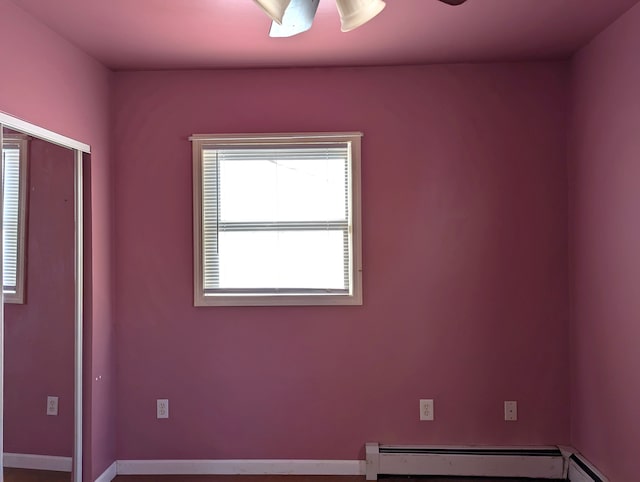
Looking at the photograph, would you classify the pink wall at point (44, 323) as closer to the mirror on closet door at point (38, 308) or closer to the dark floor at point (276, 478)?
the mirror on closet door at point (38, 308)

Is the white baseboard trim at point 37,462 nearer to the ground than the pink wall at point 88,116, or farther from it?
nearer to the ground

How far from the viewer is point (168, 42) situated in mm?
2359

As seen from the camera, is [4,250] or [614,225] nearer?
[4,250]

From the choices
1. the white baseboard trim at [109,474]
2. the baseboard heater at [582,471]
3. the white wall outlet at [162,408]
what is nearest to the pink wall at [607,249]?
the baseboard heater at [582,471]

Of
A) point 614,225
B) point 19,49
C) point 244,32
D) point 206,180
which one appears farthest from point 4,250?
point 614,225

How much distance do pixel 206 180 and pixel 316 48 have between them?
1.02 m

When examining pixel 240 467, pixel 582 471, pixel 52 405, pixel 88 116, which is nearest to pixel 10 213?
pixel 88 116

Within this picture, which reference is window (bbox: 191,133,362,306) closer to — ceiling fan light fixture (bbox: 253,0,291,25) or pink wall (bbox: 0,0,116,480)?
pink wall (bbox: 0,0,116,480)

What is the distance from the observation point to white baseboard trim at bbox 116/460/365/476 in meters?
2.71

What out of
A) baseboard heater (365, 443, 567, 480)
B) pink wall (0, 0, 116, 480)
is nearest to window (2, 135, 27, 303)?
pink wall (0, 0, 116, 480)

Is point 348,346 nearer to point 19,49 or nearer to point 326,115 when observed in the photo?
point 326,115

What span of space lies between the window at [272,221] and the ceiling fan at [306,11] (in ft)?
3.54

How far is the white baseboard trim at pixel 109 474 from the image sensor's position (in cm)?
258

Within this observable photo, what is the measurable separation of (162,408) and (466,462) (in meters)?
1.87
